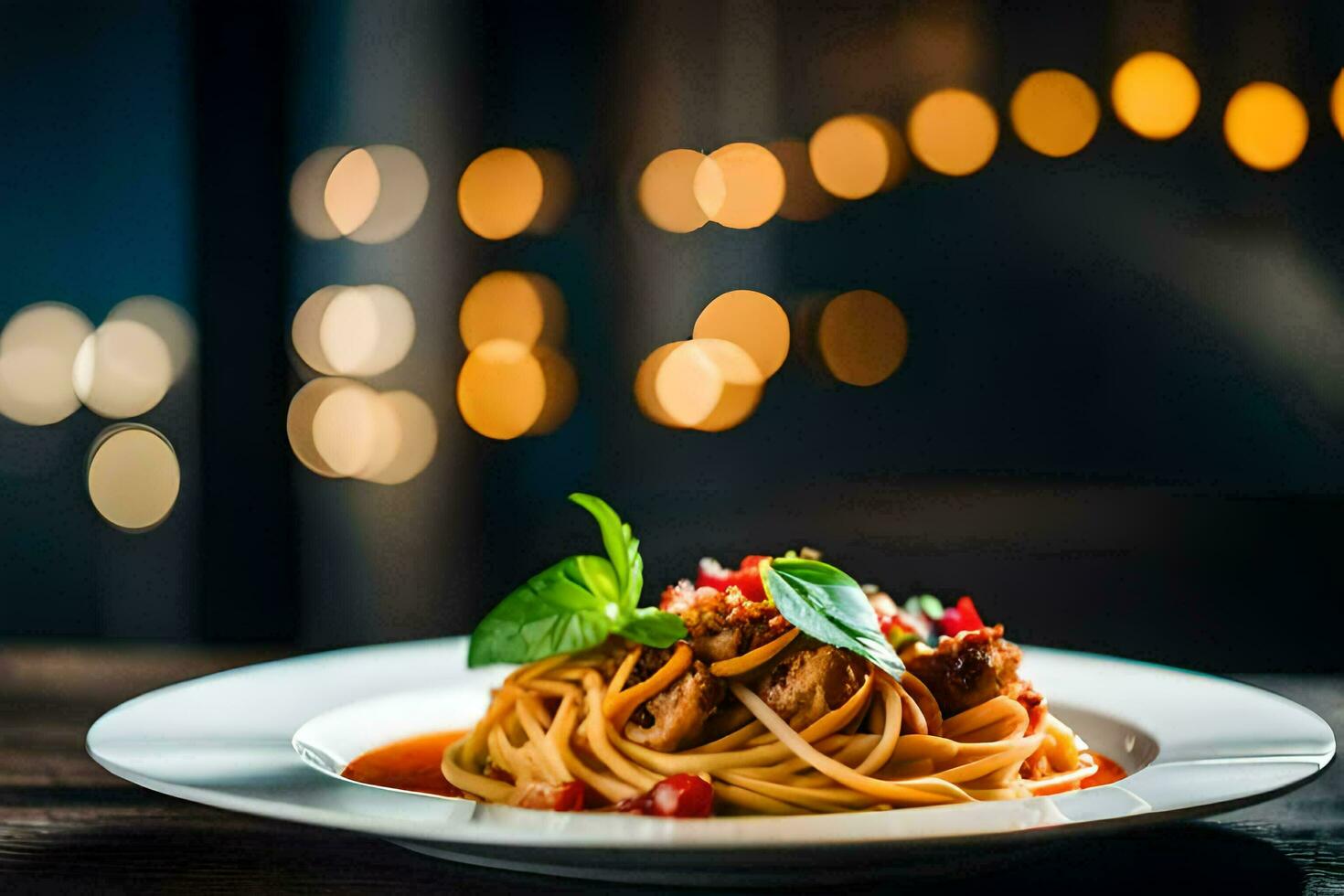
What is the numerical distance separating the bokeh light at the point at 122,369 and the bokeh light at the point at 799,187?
274 centimetres

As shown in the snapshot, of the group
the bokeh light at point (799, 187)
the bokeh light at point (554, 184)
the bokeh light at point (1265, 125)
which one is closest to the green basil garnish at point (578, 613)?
the bokeh light at point (799, 187)

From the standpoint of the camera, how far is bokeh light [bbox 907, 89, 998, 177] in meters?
5.24

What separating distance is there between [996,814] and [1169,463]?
4.19 metres

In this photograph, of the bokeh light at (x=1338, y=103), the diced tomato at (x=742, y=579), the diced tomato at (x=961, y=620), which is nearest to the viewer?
the diced tomato at (x=742, y=579)

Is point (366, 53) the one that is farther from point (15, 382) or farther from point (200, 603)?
point (200, 603)

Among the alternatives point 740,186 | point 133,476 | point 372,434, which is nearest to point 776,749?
point 740,186

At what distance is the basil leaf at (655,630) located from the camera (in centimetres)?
181

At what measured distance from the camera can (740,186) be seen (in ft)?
18.2

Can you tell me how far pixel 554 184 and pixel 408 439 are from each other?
4.27 feet

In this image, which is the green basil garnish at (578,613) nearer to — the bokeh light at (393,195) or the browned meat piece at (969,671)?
the browned meat piece at (969,671)

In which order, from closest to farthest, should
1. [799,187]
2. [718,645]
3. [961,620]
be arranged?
1. [718,645]
2. [961,620]
3. [799,187]

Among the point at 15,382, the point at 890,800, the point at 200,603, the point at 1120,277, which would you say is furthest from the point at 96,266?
the point at 890,800

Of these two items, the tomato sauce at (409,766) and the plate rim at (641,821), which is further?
the tomato sauce at (409,766)

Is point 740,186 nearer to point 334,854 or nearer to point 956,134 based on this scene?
point 956,134
